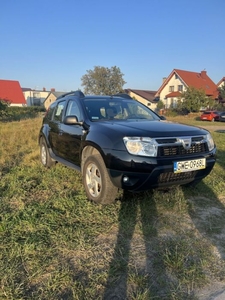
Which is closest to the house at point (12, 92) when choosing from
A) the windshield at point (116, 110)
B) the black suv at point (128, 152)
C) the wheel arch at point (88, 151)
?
the windshield at point (116, 110)

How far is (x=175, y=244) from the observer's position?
8.86ft

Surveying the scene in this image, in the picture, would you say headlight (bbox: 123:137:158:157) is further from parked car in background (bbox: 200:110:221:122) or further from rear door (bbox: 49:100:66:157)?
parked car in background (bbox: 200:110:221:122)

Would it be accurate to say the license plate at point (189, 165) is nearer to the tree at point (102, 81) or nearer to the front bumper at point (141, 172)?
the front bumper at point (141, 172)

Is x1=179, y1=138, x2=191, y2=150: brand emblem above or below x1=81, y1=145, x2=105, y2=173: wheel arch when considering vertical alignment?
above

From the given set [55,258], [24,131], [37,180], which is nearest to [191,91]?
[24,131]

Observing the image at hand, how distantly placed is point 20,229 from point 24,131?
30.9 ft

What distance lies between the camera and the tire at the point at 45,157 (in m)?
5.74

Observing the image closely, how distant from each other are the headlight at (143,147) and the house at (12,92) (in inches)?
2048

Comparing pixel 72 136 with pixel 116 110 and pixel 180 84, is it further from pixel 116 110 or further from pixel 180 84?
pixel 180 84

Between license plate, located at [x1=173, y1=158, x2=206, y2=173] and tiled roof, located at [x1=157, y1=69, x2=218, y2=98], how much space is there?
41745 millimetres

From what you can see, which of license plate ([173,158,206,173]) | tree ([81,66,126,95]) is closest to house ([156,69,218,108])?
tree ([81,66,126,95])

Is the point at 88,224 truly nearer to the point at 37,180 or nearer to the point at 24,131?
the point at 37,180

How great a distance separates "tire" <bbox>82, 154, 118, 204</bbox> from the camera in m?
3.37

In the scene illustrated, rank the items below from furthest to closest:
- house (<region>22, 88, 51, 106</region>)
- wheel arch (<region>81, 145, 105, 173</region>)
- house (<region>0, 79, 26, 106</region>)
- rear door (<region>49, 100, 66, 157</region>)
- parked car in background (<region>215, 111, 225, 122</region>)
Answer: house (<region>22, 88, 51, 106</region>)
house (<region>0, 79, 26, 106</region>)
parked car in background (<region>215, 111, 225, 122</region>)
rear door (<region>49, 100, 66, 157</region>)
wheel arch (<region>81, 145, 105, 173</region>)
